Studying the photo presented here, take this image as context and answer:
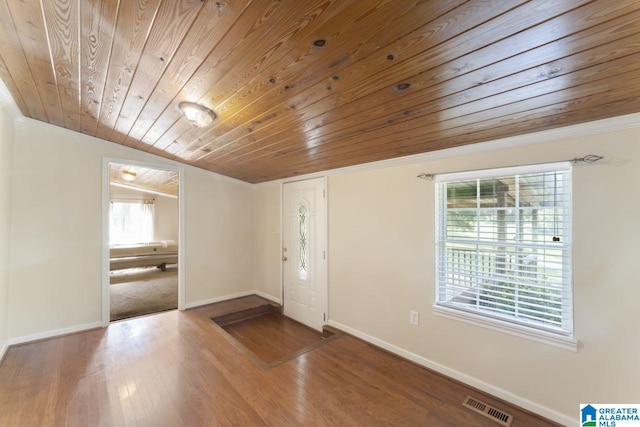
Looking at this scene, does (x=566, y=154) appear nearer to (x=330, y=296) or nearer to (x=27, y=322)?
(x=330, y=296)

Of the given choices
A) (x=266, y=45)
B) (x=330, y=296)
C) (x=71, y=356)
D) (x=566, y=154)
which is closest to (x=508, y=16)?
(x=266, y=45)

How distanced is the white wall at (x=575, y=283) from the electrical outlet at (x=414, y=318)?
0.19 feet

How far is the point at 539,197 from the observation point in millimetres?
2006

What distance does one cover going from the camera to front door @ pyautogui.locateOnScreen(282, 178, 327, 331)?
3.68 metres

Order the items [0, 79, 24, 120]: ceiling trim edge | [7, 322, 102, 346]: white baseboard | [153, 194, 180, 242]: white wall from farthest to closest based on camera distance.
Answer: [153, 194, 180, 242]: white wall → [7, 322, 102, 346]: white baseboard → [0, 79, 24, 120]: ceiling trim edge

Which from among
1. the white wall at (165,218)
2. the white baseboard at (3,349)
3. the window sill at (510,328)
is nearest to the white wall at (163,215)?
the white wall at (165,218)

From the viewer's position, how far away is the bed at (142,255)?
626 cm

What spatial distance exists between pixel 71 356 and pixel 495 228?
4173 mm

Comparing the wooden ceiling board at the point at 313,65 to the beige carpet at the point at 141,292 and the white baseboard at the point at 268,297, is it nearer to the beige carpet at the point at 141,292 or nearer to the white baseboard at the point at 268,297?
the white baseboard at the point at 268,297

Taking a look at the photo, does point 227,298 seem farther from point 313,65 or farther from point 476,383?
point 313,65

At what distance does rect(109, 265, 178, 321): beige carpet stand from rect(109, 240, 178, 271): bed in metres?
0.26

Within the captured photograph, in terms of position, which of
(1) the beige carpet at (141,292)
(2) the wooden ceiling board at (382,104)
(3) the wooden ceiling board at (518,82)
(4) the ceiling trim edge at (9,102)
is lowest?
(1) the beige carpet at (141,292)

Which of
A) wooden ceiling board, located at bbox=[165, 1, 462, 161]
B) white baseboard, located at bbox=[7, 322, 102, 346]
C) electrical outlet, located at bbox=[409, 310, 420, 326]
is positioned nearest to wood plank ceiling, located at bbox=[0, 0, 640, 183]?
wooden ceiling board, located at bbox=[165, 1, 462, 161]

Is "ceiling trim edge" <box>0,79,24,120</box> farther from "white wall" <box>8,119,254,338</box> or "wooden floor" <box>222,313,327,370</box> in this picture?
"wooden floor" <box>222,313,327,370</box>
